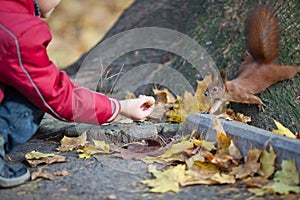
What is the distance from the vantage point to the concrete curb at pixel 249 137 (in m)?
1.55

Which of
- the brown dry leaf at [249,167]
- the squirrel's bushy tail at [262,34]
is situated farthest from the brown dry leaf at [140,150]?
the squirrel's bushy tail at [262,34]

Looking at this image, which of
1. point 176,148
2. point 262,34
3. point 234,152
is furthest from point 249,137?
point 262,34

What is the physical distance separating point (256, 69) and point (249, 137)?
1302 millimetres

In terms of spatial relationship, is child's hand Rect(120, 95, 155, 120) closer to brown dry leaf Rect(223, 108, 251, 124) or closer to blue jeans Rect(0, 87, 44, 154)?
blue jeans Rect(0, 87, 44, 154)

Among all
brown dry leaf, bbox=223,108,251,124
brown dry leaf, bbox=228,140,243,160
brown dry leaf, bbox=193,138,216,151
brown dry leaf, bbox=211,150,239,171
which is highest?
brown dry leaf, bbox=228,140,243,160

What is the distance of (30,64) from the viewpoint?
1524 mm

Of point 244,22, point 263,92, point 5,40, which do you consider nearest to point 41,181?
point 5,40

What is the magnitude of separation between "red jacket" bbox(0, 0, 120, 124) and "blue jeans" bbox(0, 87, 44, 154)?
0.12 feet

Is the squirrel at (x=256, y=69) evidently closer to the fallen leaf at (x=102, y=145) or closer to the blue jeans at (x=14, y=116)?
the fallen leaf at (x=102, y=145)

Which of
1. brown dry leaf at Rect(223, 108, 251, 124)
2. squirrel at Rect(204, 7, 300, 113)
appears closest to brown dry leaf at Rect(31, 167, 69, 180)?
brown dry leaf at Rect(223, 108, 251, 124)

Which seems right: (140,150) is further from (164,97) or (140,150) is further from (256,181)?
(164,97)

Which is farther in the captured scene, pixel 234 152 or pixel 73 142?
pixel 73 142

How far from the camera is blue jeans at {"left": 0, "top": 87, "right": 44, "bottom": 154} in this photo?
63.7 inches

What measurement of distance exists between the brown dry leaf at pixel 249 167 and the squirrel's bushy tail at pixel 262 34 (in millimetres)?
1207
